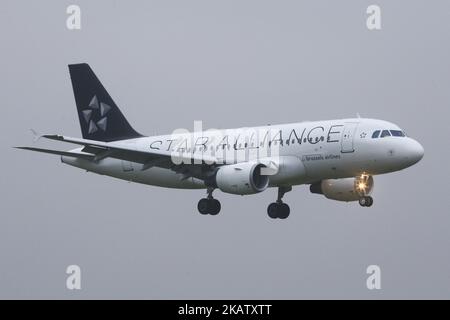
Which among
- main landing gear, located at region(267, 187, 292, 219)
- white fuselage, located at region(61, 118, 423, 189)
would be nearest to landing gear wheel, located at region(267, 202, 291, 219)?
main landing gear, located at region(267, 187, 292, 219)

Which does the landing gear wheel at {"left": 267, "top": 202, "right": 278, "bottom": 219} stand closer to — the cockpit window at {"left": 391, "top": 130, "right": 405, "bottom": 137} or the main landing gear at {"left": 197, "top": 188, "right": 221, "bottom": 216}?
the main landing gear at {"left": 197, "top": 188, "right": 221, "bottom": 216}

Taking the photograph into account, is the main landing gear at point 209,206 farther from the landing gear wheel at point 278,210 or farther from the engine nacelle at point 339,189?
the engine nacelle at point 339,189

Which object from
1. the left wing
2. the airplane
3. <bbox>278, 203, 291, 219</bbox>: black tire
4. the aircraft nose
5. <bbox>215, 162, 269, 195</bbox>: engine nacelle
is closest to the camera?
the aircraft nose

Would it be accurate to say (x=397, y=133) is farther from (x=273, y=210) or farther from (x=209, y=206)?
(x=209, y=206)

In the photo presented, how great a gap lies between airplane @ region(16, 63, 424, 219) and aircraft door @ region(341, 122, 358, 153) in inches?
1.8

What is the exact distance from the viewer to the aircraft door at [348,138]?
6206 centimetres

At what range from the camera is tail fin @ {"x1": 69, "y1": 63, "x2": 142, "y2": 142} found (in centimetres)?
7262

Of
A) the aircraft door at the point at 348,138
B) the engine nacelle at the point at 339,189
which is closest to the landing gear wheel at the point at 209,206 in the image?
the engine nacelle at the point at 339,189

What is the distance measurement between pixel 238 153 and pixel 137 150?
5288 mm

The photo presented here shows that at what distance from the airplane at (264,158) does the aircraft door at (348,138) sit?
0.15 feet

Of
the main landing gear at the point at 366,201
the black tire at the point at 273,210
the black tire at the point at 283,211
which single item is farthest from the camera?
the black tire at the point at 273,210

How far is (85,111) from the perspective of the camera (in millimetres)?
73938

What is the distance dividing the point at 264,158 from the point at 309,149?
2588 millimetres

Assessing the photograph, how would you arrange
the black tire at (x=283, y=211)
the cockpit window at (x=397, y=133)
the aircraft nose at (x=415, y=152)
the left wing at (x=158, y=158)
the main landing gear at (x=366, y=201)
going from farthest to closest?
the black tire at (x=283, y=211), the main landing gear at (x=366, y=201), the left wing at (x=158, y=158), the cockpit window at (x=397, y=133), the aircraft nose at (x=415, y=152)
